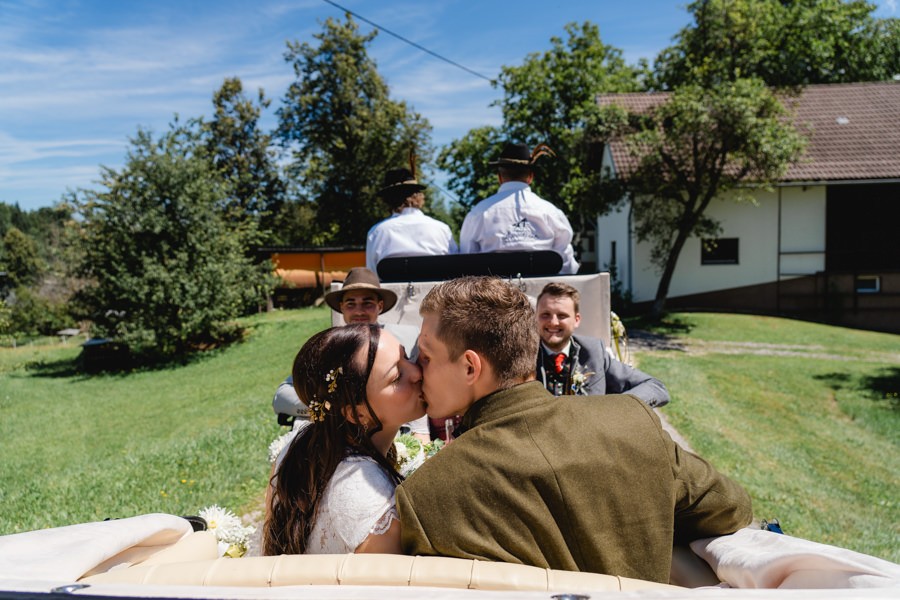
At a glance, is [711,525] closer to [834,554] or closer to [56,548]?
[834,554]

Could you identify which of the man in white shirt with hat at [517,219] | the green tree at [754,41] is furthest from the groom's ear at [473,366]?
the green tree at [754,41]

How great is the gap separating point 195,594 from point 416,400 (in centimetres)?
95

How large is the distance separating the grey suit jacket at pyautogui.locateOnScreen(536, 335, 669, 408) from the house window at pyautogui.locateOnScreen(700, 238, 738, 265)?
18.8m

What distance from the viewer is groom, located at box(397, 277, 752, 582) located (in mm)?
1607

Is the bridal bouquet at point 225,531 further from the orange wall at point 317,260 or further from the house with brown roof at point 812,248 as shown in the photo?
the orange wall at point 317,260

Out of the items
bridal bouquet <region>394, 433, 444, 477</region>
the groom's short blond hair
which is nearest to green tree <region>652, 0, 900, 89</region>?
bridal bouquet <region>394, 433, 444, 477</region>

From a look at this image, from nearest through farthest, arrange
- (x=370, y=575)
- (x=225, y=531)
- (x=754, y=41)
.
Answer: (x=370, y=575), (x=225, y=531), (x=754, y=41)

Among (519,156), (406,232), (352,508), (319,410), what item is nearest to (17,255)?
(406,232)

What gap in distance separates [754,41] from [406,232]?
14.5m

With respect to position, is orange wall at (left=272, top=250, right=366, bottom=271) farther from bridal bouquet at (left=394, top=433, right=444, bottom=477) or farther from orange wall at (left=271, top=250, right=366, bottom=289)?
bridal bouquet at (left=394, top=433, right=444, bottom=477)

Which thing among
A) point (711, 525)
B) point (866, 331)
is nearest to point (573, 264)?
point (711, 525)

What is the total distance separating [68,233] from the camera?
53.2 feet

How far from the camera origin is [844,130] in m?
22.1

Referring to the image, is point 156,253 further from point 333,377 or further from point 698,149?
point 333,377
